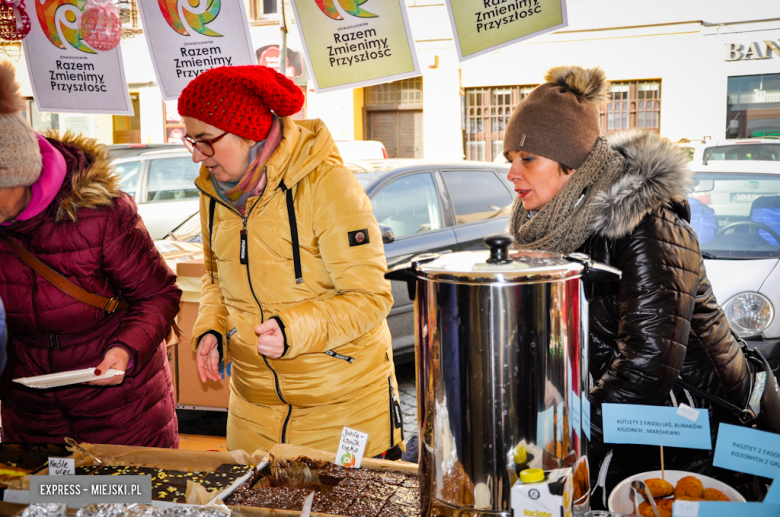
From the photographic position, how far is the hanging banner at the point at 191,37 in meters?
2.68

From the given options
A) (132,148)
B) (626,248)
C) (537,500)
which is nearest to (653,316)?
(626,248)

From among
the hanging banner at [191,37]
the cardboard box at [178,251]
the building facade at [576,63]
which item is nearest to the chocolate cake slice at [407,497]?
the hanging banner at [191,37]

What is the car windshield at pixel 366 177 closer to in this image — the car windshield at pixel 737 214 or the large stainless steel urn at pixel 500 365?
the car windshield at pixel 737 214

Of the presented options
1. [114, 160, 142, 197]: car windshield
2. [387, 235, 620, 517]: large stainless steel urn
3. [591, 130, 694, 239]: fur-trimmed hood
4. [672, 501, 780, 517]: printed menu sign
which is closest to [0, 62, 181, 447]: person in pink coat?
[387, 235, 620, 517]: large stainless steel urn

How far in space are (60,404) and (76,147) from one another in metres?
0.86

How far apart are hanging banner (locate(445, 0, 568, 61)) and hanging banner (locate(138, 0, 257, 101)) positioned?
89 cm

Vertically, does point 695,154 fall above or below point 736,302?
above

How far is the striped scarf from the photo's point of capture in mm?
1907

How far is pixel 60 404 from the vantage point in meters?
2.11

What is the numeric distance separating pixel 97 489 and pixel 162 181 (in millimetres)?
7662

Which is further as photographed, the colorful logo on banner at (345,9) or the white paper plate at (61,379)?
the colorful logo on banner at (345,9)

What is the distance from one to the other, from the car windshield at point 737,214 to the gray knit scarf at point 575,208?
291 centimetres

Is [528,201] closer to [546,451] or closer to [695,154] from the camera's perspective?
[546,451]

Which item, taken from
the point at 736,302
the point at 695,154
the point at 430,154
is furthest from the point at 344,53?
the point at 430,154
